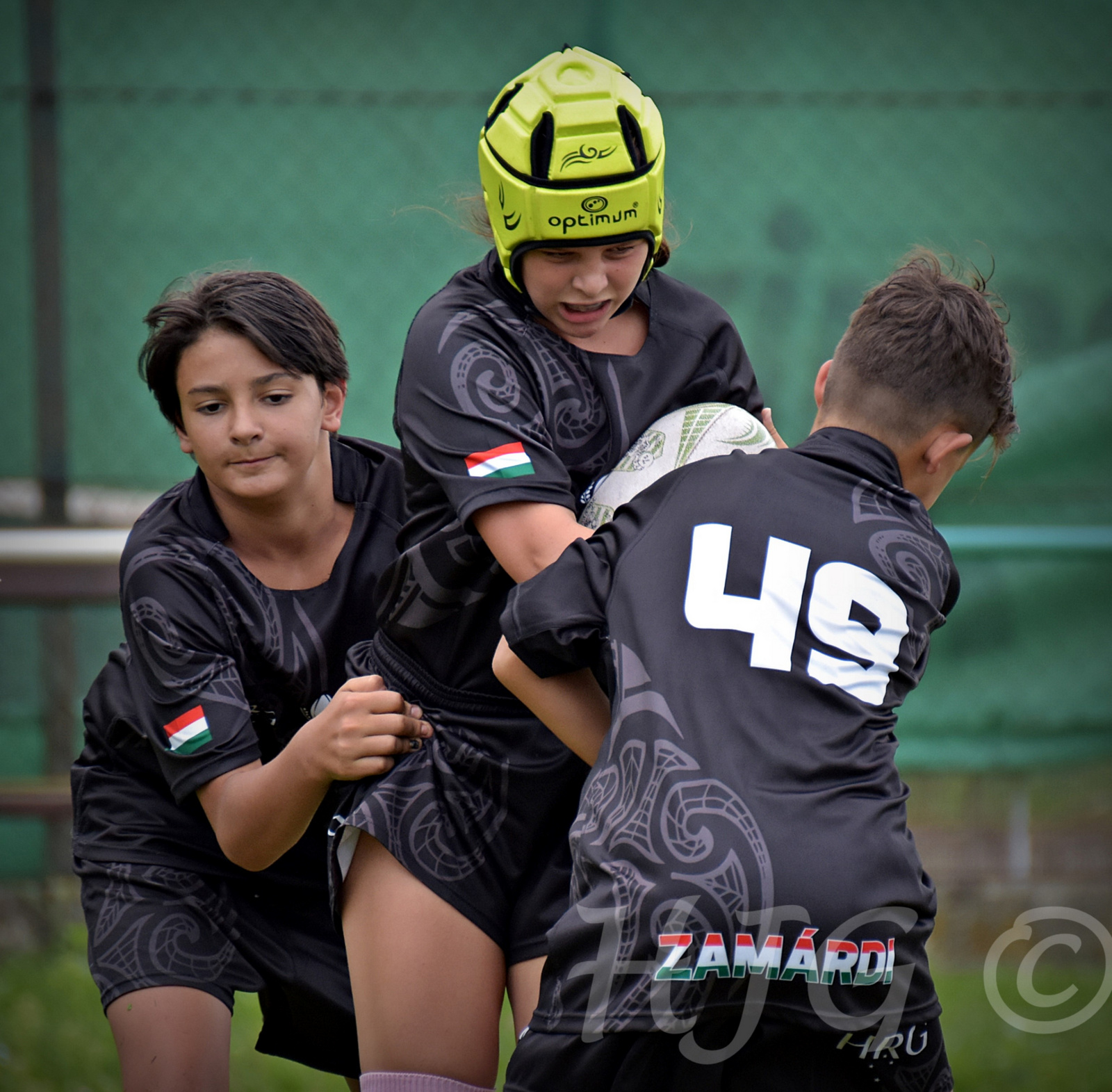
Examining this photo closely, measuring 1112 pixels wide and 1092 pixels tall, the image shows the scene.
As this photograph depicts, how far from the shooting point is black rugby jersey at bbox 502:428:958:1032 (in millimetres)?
1763

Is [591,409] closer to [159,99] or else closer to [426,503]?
[426,503]

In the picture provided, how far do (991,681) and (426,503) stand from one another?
11.1 feet

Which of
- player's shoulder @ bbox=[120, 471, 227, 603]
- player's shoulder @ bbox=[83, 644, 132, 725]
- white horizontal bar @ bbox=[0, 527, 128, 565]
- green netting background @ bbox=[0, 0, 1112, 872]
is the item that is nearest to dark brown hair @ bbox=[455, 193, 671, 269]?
player's shoulder @ bbox=[120, 471, 227, 603]

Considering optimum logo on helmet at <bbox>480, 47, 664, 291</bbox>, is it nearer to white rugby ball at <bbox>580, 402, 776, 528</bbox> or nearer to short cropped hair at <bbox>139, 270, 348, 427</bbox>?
white rugby ball at <bbox>580, 402, 776, 528</bbox>

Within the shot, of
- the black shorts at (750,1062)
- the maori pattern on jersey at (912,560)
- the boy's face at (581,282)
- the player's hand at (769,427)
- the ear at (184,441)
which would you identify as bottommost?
the black shorts at (750,1062)

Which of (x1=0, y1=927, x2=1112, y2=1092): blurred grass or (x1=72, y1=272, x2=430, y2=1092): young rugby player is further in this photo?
(x1=0, y1=927, x2=1112, y2=1092): blurred grass

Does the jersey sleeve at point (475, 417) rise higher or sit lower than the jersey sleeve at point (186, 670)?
higher

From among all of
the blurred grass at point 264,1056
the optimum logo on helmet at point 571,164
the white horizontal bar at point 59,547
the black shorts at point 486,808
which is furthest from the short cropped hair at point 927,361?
the white horizontal bar at point 59,547

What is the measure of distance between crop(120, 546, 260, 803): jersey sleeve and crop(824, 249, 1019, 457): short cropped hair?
1250 millimetres

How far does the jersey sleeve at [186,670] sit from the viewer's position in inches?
101

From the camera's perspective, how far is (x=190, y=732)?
258cm

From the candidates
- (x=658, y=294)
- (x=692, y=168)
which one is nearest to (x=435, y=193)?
(x=692, y=168)

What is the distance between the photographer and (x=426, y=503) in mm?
2383

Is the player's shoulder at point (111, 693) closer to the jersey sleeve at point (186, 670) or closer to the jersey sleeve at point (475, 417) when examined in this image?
the jersey sleeve at point (186, 670)
